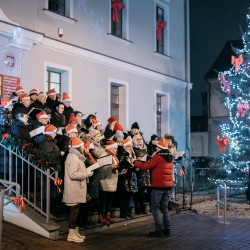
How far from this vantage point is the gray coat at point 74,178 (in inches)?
323

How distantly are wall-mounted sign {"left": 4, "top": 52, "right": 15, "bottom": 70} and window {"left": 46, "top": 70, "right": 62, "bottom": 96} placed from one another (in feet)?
5.37

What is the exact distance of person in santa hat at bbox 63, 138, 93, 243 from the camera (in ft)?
26.9

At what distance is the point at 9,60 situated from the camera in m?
11.7

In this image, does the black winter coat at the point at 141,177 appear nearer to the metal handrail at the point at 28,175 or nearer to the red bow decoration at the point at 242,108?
the metal handrail at the point at 28,175

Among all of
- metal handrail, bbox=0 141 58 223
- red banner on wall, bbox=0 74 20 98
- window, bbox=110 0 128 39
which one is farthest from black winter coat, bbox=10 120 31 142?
window, bbox=110 0 128 39

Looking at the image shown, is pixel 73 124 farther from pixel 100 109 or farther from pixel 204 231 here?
pixel 100 109

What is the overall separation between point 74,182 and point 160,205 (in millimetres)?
1888

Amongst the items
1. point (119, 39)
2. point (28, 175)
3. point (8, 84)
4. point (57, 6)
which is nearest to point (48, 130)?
point (28, 175)

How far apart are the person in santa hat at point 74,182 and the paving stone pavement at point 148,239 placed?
295mm

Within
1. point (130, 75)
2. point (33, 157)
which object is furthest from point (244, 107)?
point (33, 157)

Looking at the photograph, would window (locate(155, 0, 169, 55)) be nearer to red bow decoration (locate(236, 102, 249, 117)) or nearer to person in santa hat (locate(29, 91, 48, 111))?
red bow decoration (locate(236, 102, 249, 117))

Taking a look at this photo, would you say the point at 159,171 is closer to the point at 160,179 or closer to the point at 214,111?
the point at 160,179

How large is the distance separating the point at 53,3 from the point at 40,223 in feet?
24.0

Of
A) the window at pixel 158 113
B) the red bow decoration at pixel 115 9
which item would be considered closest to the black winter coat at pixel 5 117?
the red bow decoration at pixel 115 9
